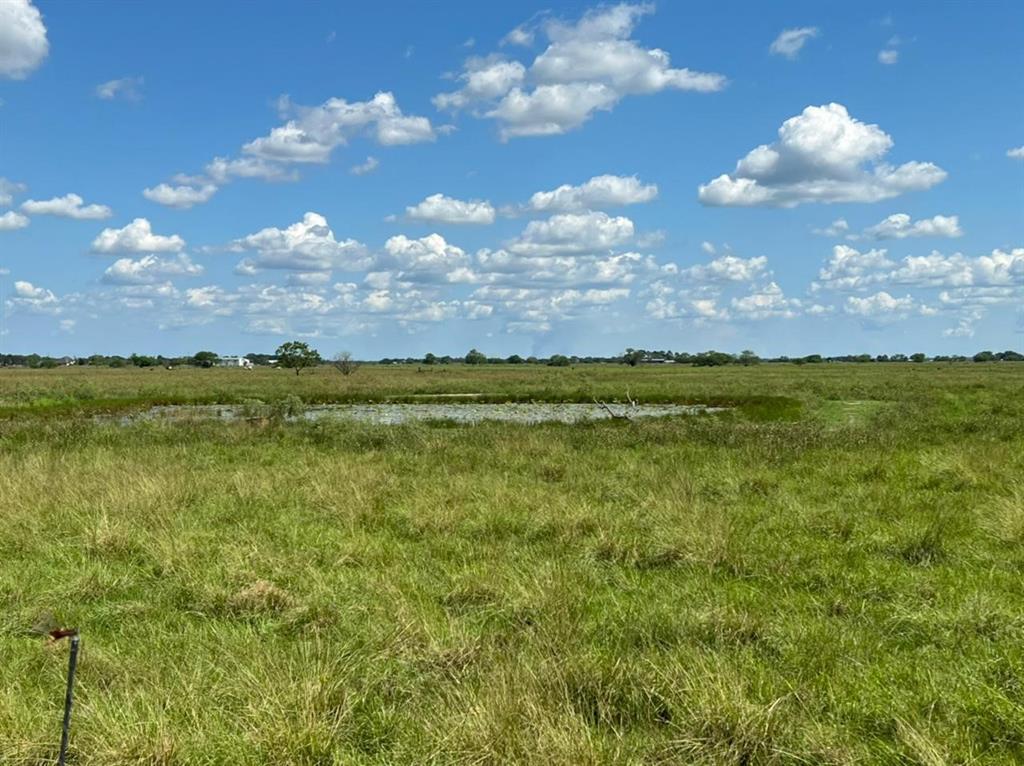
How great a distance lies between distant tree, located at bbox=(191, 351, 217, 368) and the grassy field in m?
154

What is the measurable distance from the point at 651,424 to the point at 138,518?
66.1 feet

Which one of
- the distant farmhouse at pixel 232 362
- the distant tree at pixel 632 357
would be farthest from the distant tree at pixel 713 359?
the distant farmhouse at pixel 232 362

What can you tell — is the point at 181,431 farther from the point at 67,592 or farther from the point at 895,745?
the point at 895,745

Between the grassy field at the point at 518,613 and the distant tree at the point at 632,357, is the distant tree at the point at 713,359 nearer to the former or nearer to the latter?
the distant tree at the point at 632,357

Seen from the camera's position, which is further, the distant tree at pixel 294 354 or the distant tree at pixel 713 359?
the distant tree at pixel 713 359

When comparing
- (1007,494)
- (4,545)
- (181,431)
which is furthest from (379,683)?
(181,431)

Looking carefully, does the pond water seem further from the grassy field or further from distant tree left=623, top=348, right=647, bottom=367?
distant tree left=623, top=348, right=647, bottom=367

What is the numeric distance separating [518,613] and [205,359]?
552 feet

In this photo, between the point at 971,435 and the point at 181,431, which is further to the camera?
the point at 181,431

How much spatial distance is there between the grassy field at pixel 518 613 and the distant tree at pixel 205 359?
153702 mm

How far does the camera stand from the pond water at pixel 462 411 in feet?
119

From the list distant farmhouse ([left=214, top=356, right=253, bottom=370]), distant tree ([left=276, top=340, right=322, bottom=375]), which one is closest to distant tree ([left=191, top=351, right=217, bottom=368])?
distant farmhouse ([left=214, top=356, right=253, bottom=370])

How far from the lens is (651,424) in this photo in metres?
28.2

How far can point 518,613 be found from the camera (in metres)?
7.05
